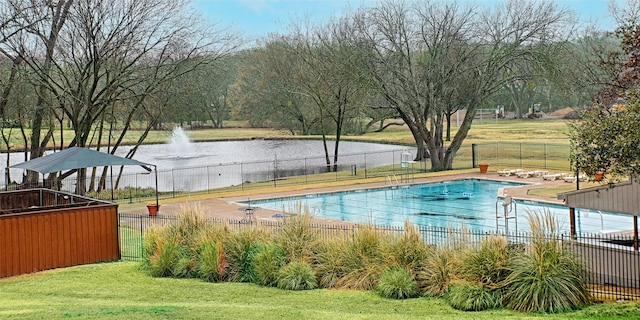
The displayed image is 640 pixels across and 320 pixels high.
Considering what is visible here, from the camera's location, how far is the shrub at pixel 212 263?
1496 centimetres

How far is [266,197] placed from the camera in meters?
29.4

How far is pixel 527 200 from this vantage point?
2655cm

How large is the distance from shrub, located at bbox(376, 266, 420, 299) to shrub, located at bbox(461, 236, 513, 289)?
978 millimetres

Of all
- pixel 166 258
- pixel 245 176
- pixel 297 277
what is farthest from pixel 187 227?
pixel 245 176

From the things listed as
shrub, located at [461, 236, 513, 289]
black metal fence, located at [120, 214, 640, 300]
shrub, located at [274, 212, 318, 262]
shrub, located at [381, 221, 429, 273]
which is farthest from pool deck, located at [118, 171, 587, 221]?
shrub, located at [461, 236, 513, 289]

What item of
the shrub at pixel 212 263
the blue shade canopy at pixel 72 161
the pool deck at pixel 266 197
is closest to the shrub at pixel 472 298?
the shrub at pixel 212 263

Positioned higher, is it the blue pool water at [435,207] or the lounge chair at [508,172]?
the lounge chair at [508,172]

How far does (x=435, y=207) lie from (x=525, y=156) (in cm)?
1878

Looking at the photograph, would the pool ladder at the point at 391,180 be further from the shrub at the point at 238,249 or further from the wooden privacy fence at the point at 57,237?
the shrub at the point at 238,249

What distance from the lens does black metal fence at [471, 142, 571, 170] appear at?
127ft

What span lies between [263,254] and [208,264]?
51.4 inches

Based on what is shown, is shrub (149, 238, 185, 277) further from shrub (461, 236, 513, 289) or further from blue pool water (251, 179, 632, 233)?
shrub (461, 236, 513, 289)

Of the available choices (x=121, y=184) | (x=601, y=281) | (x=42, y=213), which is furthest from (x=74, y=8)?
(x=601, y=281)

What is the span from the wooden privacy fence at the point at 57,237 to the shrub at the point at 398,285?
8.04 metres
